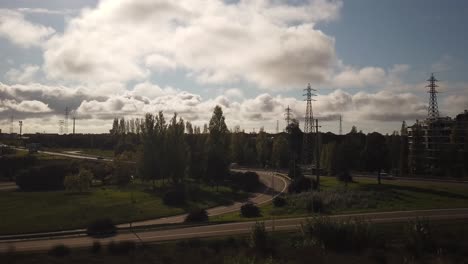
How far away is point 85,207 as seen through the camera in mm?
47156

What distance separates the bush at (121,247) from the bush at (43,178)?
4908 cm

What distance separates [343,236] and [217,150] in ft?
164

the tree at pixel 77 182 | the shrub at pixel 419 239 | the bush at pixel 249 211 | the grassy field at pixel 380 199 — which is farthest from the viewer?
the tree at pixel 77 182

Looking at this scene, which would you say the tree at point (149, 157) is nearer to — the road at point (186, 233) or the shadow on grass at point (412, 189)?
the shadow on grass at point (412, 189)

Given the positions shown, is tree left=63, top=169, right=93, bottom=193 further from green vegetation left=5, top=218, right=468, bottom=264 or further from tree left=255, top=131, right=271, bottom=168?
tree left=255, top=131, right=271, bottom=168

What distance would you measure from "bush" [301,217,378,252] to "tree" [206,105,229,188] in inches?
1710

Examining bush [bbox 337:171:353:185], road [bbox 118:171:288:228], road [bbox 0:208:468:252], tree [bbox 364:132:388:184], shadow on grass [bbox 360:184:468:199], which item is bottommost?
road [bbox 118:171:288:228]

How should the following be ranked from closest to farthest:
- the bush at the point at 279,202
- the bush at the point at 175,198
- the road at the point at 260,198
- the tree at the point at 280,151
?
the road at the point at 260,198 → the bush at the point at 279,202 → the bush at the point at 175,198 → the tree at the point at 280,151

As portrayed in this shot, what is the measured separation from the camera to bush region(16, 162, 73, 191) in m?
65.1

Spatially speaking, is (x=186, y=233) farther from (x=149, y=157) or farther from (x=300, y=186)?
(x=149, y=157)

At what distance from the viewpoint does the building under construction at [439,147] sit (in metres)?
77.0

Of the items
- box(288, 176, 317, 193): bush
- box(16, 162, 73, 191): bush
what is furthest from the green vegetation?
box(16, 162, 73, 191): bush

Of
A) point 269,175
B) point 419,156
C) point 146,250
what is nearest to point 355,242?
point 146,250

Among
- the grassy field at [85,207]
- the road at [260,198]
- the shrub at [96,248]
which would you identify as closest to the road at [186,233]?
the shrub at [96,248]
